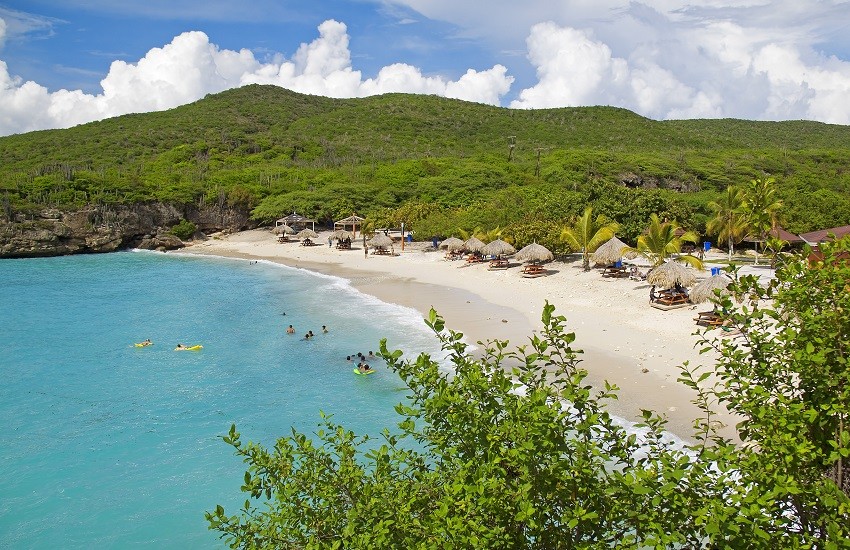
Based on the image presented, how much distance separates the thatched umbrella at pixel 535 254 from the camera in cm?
2945

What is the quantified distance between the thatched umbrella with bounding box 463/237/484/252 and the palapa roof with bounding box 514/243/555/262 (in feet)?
15.0

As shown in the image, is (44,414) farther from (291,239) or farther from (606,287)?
(291,239)

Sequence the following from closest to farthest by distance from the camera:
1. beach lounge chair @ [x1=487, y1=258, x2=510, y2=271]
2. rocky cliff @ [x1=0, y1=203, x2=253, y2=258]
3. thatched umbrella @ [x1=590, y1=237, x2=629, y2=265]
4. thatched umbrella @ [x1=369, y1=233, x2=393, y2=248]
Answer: thatched umbrella @ [x1=590, y1=237, x2=629, y2=265]
beach lounge chair @ [x1=487, y1=258, x2=510, y2=271]
thatched umbrella @ [x1=369, y1=233, x2=393, y2=248]
rocky cliff @ [x1=0, y1=203, x2=253, y2=258]

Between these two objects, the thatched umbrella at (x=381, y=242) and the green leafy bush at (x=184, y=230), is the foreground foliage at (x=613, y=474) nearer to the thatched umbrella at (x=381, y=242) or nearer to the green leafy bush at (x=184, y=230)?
the thatched umbrella at (x=381, y=242)

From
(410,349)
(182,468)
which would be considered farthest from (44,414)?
(410,349)

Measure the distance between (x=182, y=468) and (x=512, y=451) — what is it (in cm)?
1123

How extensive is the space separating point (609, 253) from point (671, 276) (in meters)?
5.67

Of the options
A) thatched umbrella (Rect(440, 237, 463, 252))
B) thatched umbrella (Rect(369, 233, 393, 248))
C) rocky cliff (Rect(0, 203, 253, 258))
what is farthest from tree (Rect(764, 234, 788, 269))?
rocky cliff (Rect(0, 203, 253, 258))

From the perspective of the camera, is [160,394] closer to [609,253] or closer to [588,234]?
[609,253]

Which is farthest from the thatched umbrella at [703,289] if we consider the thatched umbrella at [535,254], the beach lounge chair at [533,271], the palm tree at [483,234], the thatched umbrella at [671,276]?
the palm tree at [483,234]

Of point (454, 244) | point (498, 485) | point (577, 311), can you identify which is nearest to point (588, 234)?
point (577, 311)

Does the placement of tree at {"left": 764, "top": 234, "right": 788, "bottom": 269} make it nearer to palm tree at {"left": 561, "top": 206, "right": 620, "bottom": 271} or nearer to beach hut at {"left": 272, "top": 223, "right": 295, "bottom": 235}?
palm tree at {"left": 561, "top": 206, "right": 620, "bottom": 271}

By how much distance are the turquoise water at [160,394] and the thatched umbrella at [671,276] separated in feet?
29.5

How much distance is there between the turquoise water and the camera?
11039 mm
